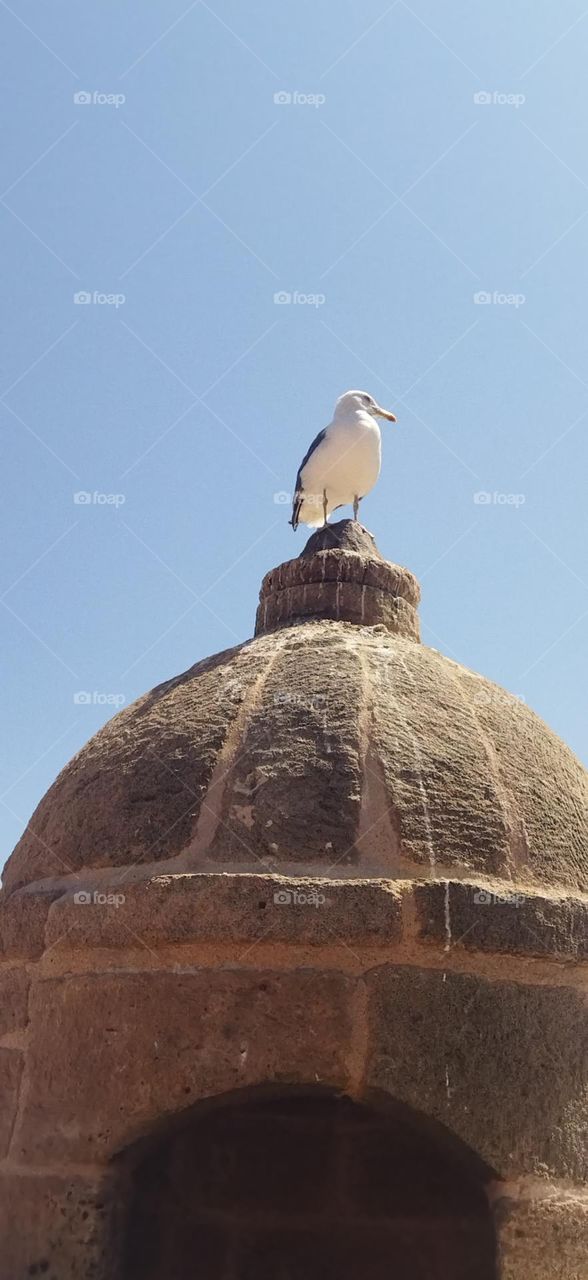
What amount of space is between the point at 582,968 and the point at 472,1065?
556mm

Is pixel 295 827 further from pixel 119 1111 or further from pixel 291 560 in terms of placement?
pixel 291 560

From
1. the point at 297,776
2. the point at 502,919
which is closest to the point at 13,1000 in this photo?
the point at 297,776

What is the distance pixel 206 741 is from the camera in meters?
4.31

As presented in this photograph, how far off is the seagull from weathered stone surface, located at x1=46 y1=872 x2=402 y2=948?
2530 mm

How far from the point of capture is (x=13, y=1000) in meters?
4.29

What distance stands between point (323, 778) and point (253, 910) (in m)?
0.53

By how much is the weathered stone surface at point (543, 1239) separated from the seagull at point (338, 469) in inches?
128

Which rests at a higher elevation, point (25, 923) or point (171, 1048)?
point (25, 923)

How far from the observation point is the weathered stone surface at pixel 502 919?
3.81 metres

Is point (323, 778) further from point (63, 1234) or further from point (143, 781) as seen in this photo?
point (63, 1234)

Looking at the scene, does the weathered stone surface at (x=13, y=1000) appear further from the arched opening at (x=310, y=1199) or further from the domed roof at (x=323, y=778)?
the arched opening at (x=310, y=1199)

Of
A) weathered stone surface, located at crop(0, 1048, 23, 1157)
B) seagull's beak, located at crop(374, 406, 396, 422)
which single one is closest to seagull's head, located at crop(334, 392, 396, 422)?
seagull's beak, located at crop(374, 406, 396, 422)

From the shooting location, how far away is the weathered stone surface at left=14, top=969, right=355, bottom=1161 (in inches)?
147

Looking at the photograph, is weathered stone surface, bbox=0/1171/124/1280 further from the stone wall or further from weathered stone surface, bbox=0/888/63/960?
weathered stone surface, bbox=0/888/63/960
